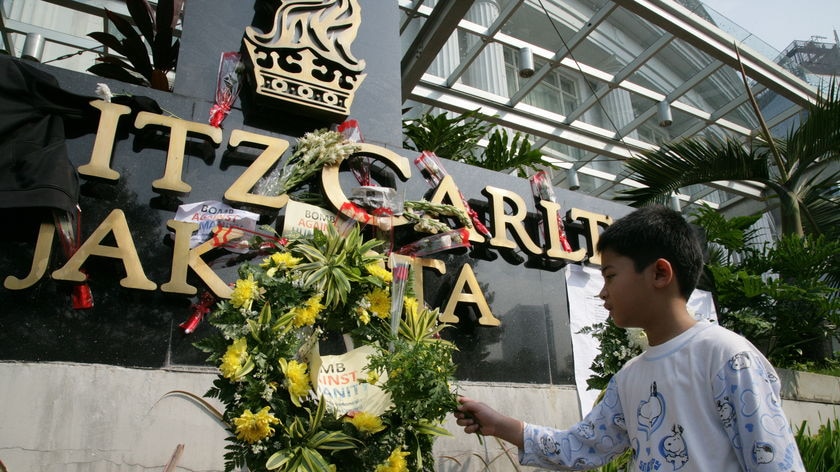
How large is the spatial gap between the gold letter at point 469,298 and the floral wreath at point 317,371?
137 centimetres

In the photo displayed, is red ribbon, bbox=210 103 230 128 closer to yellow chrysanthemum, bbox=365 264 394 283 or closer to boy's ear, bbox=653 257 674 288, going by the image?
yellow chrysanthemum, bbox=365 264 394 283

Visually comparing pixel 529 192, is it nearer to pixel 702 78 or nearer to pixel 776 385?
pixel 776 385

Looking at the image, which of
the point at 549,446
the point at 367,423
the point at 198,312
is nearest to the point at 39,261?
the point at 198,312

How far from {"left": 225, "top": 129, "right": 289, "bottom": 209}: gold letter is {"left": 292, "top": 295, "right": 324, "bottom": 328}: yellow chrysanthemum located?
1335 millimetres

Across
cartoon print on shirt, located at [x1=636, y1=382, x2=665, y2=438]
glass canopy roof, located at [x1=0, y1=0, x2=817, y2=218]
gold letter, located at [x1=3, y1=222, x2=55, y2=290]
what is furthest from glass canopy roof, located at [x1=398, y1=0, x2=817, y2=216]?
cartoon print on shirt, located at [x1=636, y1=382, x2=665, y2=438]

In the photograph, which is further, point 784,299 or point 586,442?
point 784,299

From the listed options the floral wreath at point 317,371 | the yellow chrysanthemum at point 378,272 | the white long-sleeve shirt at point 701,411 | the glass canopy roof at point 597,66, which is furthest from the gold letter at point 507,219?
the glass canopy roof at point 597,66

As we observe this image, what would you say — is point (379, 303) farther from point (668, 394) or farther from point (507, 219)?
point (507, 219)

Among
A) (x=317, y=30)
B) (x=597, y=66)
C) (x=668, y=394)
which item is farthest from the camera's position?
(x=597, y=66)

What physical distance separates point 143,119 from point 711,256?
19.4ft

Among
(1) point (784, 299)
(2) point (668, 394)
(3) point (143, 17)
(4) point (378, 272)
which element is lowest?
(2) point (668, 394)

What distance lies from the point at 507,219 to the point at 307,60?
1.85 metres

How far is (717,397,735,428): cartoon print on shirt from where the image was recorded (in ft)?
4.99

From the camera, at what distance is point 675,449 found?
1608mm
